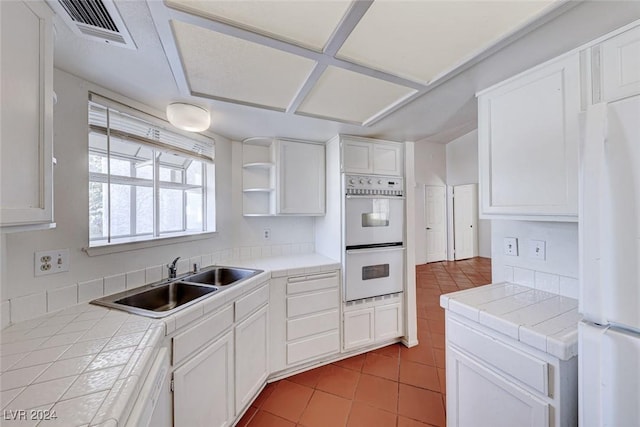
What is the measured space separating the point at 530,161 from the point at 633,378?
100cm

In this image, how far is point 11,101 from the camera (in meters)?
0.73

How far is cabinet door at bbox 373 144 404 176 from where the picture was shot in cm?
250

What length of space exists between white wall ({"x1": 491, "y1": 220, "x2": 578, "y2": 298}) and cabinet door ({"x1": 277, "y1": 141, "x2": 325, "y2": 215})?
5.10ft

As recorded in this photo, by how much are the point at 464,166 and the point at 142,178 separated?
630 cm

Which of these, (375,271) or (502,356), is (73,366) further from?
(375,271)

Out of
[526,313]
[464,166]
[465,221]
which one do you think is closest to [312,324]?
[526,313]

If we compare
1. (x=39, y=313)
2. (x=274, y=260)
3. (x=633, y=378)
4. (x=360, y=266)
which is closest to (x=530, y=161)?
(x=633, y=378)

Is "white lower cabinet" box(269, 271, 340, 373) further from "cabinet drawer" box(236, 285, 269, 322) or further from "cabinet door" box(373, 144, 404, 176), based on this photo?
"cabinet door" box(373, 144, 404, 176)

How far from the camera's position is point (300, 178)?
8.30 feet

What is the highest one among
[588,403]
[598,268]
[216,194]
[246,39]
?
[246,39]

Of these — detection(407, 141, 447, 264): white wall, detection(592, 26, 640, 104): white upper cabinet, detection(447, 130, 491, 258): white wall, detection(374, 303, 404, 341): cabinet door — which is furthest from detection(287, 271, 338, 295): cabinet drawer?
detection(447, 130, 491, 258): white wall

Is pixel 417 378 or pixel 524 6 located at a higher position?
pixel 524 6

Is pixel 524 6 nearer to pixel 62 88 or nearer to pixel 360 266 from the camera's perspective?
pixel 360 266

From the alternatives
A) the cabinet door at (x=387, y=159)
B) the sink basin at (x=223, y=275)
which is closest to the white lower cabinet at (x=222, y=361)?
the sink basin at (x=223, y=275)
